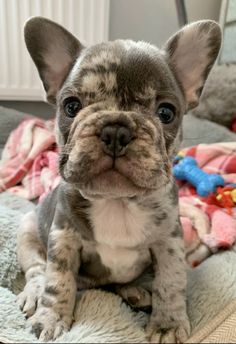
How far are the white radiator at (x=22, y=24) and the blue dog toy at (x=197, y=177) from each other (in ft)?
4.90

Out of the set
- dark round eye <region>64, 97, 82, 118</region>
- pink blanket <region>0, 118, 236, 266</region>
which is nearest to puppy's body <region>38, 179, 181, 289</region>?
dark round eye <region>64, 97, 82, 118</region>

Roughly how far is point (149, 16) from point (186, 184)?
1.90 meters

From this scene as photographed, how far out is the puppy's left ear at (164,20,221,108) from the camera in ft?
4.76

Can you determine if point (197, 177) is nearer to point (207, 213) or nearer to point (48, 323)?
point (207, 213)

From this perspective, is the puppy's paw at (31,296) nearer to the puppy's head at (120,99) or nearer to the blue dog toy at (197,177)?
the puppy's head at (120,99)

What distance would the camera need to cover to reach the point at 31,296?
4.63ft

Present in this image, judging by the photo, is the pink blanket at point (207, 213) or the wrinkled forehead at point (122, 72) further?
the pink blanket at point (207, 213)

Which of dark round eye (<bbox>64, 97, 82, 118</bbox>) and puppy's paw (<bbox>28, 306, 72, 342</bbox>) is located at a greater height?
dark round eye (<bbox>64, 97, 82, 118</bbox>)

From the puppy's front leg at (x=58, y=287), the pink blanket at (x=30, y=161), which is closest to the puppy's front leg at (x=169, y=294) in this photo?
the puppy's front leg at (x=58, y=287)

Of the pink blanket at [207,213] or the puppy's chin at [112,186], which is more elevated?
the puppy's chin at [112,186]

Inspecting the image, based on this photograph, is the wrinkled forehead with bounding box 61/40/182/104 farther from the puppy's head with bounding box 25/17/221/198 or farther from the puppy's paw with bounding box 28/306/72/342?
the puppy's paw with bounding box 28/306/72/342

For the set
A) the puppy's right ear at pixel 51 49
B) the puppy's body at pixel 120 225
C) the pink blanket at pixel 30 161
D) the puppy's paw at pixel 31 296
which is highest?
the puppy's right ear at pixel 51 49

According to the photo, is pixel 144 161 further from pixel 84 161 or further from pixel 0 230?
pixel 0 230

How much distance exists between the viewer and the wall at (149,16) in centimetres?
370
